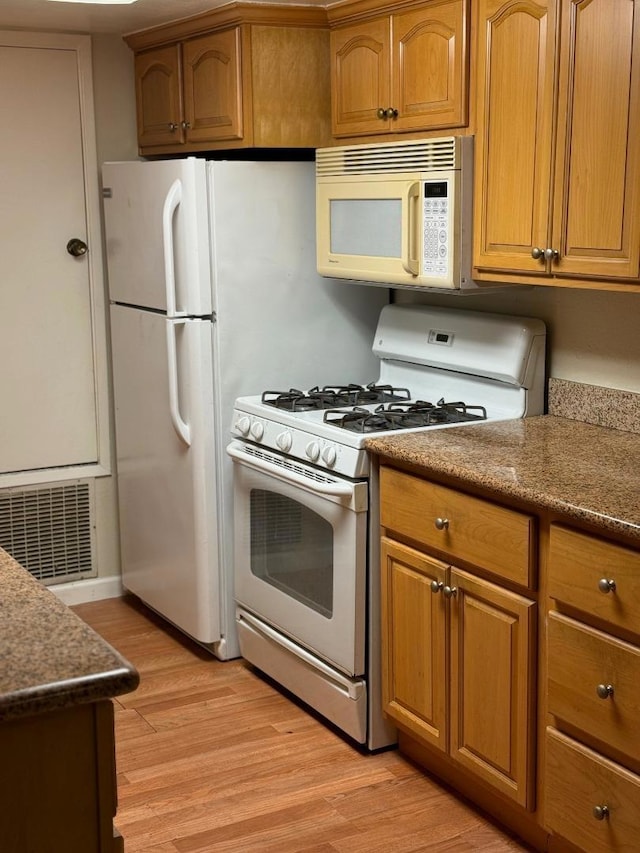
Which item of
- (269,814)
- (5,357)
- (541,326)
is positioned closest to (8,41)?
(5,357)

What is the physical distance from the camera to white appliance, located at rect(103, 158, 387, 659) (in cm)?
346

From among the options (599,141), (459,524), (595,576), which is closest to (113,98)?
(599,141)

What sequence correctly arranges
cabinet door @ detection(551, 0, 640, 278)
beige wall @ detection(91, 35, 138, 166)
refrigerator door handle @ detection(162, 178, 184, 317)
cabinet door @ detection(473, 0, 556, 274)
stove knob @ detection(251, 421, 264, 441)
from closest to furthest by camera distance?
cabinet door @ detection(551, 0, 640, 278)
cabinet door @ detection(473, 0, 556, 274)
stove knob @ detection(251, 421, 264, 441)
refrigerator door handle @ detection(162, 178, 184, 317)
beige wall @ detection(91, 35, 138, 166)

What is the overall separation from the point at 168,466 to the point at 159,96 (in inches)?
52.7

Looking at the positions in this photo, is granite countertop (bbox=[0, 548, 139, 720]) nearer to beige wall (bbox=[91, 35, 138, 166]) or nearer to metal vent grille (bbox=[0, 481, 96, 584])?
metal vent grille (bbox=[0, 481, 96, 584])

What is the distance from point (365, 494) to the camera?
9.61 feet

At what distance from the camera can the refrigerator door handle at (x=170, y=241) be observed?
342 cm

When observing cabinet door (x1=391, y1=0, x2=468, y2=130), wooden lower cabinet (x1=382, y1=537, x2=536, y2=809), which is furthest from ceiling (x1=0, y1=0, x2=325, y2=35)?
wooden lower cabinet (x1=382, y1=537, x2=536, y2=809)

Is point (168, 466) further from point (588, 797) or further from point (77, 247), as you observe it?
point (588, 797)

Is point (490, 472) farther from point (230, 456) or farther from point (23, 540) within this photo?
point (23, 540)

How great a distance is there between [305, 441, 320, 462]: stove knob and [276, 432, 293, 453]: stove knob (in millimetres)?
121

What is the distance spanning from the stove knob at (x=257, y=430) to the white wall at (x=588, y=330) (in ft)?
2.73

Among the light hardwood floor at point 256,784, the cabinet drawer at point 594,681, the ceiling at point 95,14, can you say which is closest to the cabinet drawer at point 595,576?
the cabinet drawer at point 594,681

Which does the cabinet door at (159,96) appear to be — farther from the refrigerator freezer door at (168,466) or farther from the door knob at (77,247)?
the refrigerator freezer door at (168,466)
